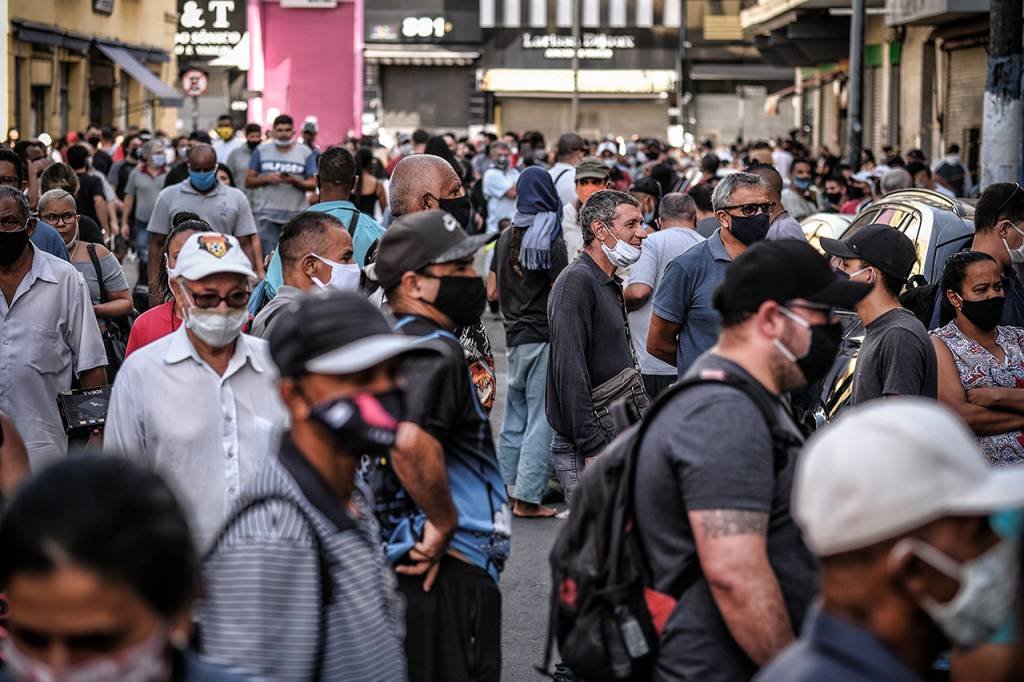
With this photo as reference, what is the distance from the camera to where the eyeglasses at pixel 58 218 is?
30.6 feet

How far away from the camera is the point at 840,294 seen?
13.2ft

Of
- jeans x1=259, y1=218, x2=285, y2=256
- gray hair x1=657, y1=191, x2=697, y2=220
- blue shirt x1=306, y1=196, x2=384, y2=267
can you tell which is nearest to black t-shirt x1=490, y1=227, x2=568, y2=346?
gray hair x1=657, y1=191, x2=697, y2=220

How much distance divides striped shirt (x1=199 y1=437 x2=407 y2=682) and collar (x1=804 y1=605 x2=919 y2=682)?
926 mm

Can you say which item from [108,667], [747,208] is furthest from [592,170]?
[108,667]

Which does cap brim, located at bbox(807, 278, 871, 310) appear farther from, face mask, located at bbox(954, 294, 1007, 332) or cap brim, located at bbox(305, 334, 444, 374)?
face mask, located at bbox(954, 294, 1007, 332)

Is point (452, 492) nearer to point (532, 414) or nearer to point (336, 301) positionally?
point (336, 301)

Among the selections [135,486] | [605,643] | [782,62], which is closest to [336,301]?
[135,486]

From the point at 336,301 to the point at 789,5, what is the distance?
1300 inches

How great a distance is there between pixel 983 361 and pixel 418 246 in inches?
109

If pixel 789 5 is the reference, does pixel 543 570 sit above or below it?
below

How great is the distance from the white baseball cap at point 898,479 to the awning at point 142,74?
39091mm

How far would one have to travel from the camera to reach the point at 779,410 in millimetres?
3916

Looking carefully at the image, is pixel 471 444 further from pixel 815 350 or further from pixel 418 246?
pixel 815 350

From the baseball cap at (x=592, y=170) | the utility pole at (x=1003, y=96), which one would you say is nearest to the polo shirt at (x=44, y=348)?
the baseball cap at (x=592, y=170)
